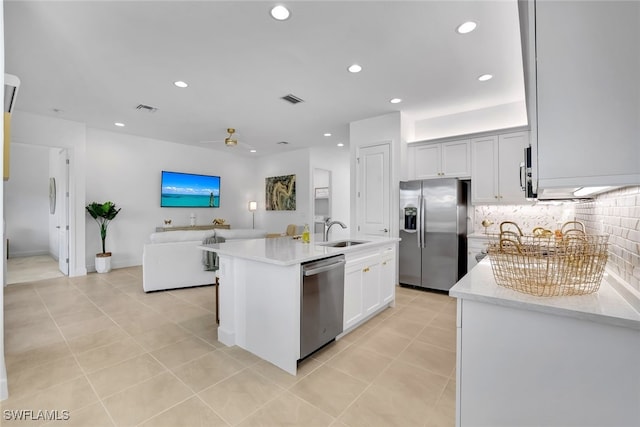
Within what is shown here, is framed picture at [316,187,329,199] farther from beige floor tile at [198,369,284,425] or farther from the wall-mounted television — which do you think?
beige floor tile at [198,369,284,425]

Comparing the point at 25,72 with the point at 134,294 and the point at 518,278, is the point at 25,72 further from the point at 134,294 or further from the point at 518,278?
the point at 518,278

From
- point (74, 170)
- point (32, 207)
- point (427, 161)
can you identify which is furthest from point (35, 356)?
point (32, 207)

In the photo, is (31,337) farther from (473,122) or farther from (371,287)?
(473,122)

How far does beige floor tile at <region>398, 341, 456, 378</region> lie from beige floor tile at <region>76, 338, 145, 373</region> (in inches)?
89.0

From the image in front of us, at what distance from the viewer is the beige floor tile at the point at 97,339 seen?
2494mm

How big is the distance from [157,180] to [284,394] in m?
5.87

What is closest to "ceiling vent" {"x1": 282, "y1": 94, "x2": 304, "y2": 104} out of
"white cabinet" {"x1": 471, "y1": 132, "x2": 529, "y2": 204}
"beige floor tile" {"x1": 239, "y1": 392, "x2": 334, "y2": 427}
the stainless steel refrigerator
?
the stainless steel refrigerator

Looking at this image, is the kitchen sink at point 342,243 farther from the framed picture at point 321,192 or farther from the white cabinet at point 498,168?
the framed picture at point 321,192

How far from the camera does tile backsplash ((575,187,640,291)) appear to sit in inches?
42.7

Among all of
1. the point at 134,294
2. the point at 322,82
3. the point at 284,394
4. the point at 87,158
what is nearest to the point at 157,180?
the point at 87,158

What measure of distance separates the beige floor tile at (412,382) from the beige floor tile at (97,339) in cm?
239

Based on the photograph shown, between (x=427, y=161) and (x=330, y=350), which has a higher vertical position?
(x=427, y=161)

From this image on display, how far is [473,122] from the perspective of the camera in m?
4.34

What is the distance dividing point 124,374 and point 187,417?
782 mm
